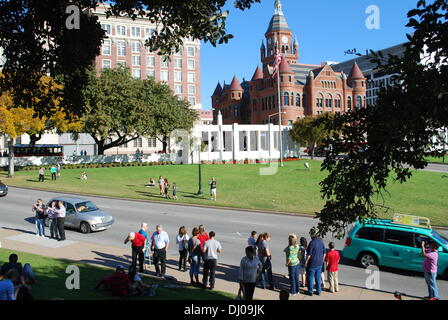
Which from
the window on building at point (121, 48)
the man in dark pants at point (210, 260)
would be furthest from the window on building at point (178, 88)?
the man in dark pants at point (210, 260)

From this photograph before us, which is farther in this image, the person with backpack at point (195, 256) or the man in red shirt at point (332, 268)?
the person with backpack at point (195, 256)

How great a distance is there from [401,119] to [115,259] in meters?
10.7

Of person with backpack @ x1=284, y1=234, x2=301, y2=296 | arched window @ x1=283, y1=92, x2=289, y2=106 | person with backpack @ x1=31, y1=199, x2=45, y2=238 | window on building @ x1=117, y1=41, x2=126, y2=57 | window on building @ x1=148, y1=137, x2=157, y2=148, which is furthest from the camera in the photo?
arched window @ x1=283, y1=92, x2=289, y2=106

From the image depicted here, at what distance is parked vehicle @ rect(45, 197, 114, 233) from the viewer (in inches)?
686

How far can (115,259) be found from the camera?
534 inches

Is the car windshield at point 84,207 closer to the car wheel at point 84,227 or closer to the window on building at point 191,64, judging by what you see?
the car wheel at point 84,227

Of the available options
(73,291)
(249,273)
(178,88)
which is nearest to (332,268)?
(249,273)

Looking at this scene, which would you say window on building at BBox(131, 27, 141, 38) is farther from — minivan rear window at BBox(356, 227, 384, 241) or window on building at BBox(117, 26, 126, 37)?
minivan rear window at BBox(356, 227, 384, 241)

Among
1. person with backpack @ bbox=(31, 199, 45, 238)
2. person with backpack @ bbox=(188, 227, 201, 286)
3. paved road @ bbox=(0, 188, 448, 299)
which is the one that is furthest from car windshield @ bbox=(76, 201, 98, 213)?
person with backpack @ bbox=(188, 227, 201, 286)

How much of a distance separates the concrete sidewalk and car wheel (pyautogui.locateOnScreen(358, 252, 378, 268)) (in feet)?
6.76

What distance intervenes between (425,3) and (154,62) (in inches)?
3322

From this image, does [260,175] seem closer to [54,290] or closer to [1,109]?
[1,109]

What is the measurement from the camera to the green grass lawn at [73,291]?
29.7 feet

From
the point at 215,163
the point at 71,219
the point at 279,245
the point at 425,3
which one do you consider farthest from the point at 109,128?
the point at 425,3
